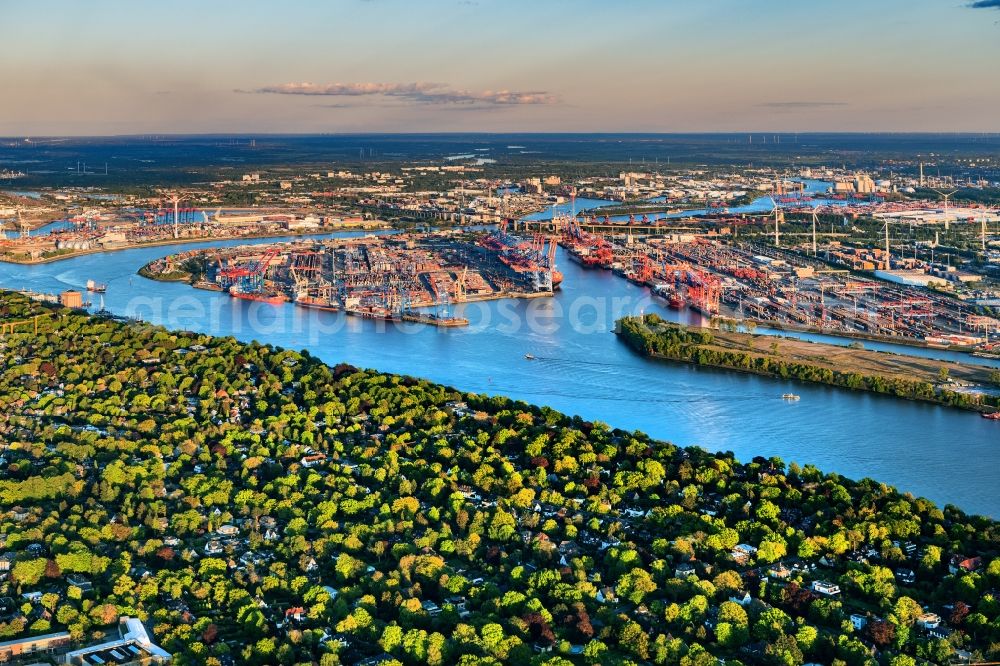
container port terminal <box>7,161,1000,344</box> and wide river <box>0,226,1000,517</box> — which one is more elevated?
container port terminal <box>7,161,1000,344</box>

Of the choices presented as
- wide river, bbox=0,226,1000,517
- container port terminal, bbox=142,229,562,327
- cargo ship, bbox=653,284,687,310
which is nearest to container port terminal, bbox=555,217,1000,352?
cargo ship, bbox=653,284,687,310

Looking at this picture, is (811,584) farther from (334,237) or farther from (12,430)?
(334,237)

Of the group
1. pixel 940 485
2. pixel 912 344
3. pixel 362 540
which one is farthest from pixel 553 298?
pixel 362 540

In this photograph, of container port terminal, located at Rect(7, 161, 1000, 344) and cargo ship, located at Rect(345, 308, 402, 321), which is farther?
container port terminal, located at Rect(7, 161, 1000, 344)

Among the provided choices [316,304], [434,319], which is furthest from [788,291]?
[316,304]

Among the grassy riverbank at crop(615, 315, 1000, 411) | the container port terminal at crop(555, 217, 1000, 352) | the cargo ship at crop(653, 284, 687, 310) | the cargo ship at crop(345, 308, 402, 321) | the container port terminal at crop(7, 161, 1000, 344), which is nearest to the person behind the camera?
Result: the grassy riverbank at crop(615, 315, 1000, 411)

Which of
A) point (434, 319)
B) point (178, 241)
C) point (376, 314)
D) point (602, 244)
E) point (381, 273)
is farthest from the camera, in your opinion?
point (178, 241)

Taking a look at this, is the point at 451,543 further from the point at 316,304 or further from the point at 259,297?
the point at 259,297

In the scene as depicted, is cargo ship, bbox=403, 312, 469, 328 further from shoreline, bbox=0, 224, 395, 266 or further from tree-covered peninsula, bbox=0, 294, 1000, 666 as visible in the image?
shoreline, bbox=0, 224, 395, 266
